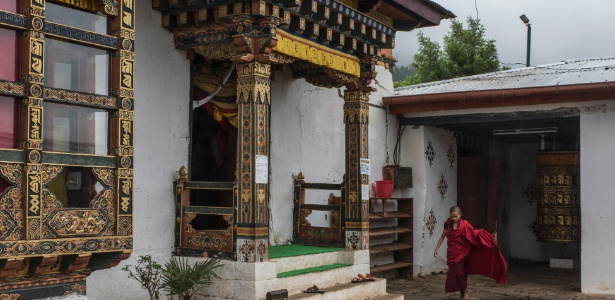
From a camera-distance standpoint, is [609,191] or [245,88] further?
[609,191]

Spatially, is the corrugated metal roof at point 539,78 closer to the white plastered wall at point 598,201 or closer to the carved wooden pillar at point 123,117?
the white plastered wall at point 598,201

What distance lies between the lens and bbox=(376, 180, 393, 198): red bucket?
1146 cm

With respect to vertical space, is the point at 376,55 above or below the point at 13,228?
above

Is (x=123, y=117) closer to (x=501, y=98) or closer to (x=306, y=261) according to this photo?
(x=306, y=261)

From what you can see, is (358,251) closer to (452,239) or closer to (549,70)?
(452,239)

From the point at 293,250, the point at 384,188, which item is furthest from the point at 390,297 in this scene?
the point at 384,188

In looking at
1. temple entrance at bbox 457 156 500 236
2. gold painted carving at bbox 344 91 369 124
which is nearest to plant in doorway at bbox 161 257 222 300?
gold painted carving at bbox 344 91 369 124

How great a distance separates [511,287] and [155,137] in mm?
6584

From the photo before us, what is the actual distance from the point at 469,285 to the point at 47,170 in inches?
326

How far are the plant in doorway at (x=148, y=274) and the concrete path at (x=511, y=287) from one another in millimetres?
4132

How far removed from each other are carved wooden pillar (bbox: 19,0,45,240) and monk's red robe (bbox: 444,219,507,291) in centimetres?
636

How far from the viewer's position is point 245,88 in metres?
7.49

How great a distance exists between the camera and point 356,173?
9.43 m

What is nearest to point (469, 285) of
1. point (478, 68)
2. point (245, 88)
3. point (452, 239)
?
point (452, 239)
